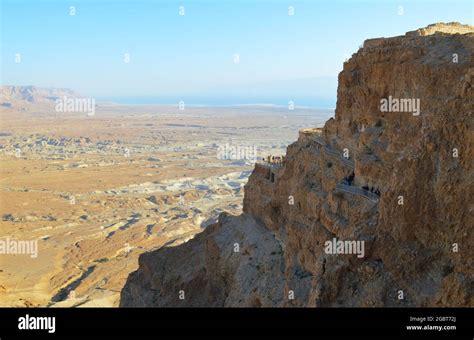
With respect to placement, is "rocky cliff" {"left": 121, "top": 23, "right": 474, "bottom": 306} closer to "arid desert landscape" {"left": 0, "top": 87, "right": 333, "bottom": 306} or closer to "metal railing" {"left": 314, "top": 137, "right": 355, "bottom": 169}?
"metal railing" {"left": 314, "top": 137, "right": 355, "bottom": 169}

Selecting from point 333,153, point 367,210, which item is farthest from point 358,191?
point 333,153

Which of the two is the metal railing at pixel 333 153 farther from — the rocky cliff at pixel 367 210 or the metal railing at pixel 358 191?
the metal railing at pixel 358 191

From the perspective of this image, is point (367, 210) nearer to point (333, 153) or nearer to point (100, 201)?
point (333, 153)

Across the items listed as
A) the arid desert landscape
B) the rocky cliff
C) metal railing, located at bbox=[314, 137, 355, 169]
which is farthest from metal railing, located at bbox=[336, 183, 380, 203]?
the arid desert landscape

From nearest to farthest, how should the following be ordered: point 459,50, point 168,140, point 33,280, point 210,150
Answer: point 459,50
point 33,280
point 210,150
point 168,140

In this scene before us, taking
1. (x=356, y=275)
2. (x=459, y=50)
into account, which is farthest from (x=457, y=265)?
(x=459, y=50)

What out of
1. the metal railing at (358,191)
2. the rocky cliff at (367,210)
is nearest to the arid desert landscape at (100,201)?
the rocky cliff at (367,210)
